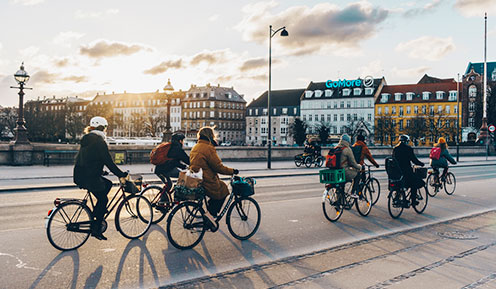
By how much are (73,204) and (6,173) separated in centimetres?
1570

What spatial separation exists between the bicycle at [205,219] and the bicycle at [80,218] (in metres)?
0.95

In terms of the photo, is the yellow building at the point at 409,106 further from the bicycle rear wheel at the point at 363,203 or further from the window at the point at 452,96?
the bicycle rear wheel at the point at 363,203

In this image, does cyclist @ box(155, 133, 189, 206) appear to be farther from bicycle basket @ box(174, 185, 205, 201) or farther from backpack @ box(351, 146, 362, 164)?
backpack @ box(351, 146, 362, 164)

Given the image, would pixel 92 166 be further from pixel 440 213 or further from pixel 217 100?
pixel 217 100

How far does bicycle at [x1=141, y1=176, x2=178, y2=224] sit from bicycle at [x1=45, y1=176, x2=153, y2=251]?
69 centimetres

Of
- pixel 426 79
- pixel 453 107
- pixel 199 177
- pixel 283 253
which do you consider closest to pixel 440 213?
pixel 283 253

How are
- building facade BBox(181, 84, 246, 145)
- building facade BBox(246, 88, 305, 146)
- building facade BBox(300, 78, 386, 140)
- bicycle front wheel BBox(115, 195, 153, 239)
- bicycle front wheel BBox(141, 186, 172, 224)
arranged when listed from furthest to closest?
1. building facade BBox(181, 84, 246, 145)
2. building facade BBox(246, 88, 305, 146)
3. building facade BBox(300, 78, 386, 140)
4. bicycle front wheel BBox(141, 186, 172, 224)
5. bicycle front wheel BBox(115, 195, 153, 239)

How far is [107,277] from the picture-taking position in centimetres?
517

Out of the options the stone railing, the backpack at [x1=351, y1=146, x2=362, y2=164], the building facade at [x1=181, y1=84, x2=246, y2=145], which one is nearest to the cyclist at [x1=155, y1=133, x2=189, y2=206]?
the backpack at [x1=351, y1=146, x2=362, y2=164]

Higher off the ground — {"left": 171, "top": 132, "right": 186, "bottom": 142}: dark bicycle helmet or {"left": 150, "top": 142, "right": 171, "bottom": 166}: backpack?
{"left": 171, "top": 132, "right": 186, "bottom": 142}: dark bicycle helmet

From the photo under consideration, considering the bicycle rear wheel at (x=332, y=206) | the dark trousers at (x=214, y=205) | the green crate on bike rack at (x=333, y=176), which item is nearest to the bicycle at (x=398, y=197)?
the bicycle rear wheel at (x=332, y=206)

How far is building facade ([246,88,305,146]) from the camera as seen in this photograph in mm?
116906

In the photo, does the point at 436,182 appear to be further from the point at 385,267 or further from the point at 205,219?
the point at 205,219

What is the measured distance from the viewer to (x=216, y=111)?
132 meters
